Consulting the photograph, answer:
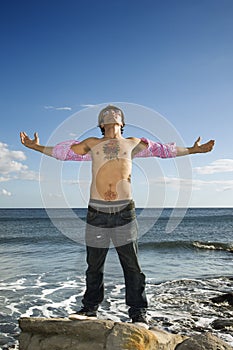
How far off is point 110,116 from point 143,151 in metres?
0.71

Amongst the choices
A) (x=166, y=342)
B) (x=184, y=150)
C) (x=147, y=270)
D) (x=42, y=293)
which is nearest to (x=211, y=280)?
(x=147, y=270)

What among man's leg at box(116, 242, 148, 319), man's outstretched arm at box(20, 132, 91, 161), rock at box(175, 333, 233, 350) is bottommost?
rock at box(175, 333, 233, 350)

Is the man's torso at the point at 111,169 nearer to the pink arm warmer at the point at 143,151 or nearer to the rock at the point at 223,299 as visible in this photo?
the pink arm warmer at the point at 143,151

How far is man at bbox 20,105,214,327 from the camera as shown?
530 centimetres

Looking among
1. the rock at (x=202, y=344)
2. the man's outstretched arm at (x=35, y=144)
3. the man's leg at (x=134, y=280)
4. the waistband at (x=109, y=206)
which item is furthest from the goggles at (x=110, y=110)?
the rock at (x=202, y=344)

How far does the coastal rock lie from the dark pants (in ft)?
2.73

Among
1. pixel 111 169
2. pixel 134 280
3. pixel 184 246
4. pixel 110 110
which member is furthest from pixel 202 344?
pixel 184 246

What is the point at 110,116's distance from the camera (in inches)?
216

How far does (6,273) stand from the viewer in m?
13.0

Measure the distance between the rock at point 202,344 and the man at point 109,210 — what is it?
881 mm

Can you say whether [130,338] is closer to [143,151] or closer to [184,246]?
[143,151]

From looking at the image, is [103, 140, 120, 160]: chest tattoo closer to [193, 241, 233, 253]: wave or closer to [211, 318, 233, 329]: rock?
[211, 318, 233, 329]: rock

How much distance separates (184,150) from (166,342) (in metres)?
2.68

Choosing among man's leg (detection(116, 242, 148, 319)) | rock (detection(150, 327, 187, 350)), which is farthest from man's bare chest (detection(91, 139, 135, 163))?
rock (detection(150, 327, 187, 350))
